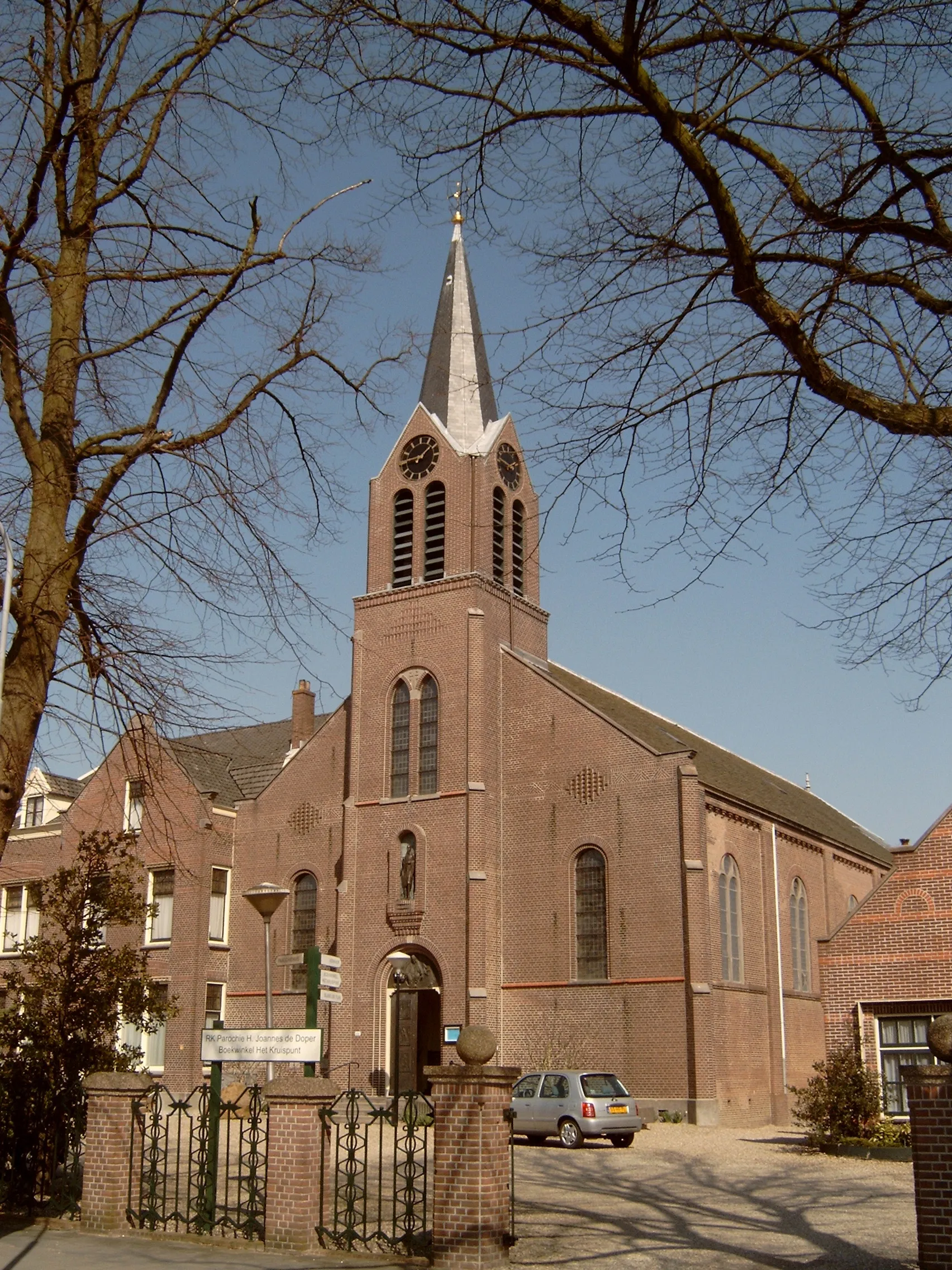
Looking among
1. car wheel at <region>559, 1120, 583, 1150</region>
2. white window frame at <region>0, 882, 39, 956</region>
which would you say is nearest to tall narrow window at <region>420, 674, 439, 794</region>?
car wheel at <region>559, 1120, 583, 1150</region>

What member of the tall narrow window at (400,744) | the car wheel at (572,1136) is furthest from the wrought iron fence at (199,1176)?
the tall narrow window at (400,744)

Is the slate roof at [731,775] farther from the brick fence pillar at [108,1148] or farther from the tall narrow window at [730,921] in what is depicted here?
the brick fence pillar at [108,1148]

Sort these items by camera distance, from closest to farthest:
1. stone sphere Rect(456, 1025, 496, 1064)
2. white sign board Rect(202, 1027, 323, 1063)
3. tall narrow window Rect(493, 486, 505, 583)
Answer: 1. stone sphere Rect(456, 1025, 496, 1064)
2. white sign board Rect(202, 1027, 323, 1063)
3. tall narrow window Rect(493, 486, 505, 583)

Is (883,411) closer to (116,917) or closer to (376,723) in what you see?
(116,917)

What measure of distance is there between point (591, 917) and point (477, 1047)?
20.2 meters

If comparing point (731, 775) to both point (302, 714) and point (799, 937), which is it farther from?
point (302, 714)

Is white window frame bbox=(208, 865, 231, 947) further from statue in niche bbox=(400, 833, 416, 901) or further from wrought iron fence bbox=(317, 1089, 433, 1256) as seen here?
wrought iron fence bbox=(317, 1089, 433, 1256)

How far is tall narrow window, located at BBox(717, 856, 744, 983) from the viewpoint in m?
32.3

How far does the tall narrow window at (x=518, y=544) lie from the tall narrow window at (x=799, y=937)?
39.5 feet

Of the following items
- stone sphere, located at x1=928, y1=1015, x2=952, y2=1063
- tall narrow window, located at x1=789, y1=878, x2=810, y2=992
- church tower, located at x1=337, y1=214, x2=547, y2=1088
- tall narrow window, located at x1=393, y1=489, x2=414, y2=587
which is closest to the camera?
stone sphere, located at x1=928, y1=1015, x2=952, y2=1063

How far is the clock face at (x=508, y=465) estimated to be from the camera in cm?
3628

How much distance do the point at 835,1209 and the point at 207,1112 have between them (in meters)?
7.43

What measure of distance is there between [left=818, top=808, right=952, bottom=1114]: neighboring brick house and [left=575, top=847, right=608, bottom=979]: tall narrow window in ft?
→ 25.5

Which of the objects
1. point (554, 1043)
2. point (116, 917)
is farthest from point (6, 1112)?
point (554, 1043)
